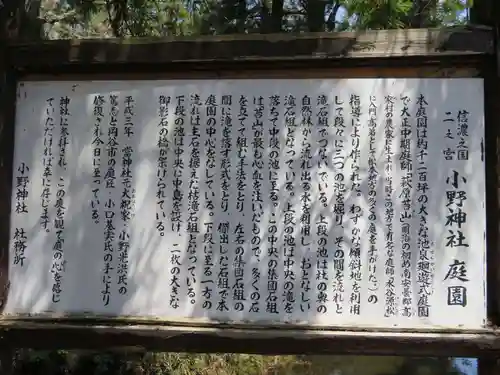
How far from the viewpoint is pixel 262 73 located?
2514 millimetres

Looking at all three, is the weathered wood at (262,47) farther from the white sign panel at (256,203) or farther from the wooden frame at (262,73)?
the white sign panel at (256,203)

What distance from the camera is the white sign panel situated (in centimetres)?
234

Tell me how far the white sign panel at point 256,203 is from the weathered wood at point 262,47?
116 mm

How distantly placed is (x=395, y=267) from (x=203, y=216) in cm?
81

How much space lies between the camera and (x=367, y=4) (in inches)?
108

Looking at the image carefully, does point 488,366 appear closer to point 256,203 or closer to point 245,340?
point 245,340

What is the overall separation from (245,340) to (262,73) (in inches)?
44.1

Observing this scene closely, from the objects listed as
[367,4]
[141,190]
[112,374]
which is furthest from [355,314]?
[112,374]

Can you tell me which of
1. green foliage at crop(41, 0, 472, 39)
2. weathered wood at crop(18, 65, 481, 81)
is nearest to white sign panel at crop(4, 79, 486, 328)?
weathered wood at crop(18, 65, 481, 81)

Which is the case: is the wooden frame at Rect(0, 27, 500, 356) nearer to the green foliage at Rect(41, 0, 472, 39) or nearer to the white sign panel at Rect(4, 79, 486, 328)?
the white sign panel at Rect(4, 79, 486, 328)

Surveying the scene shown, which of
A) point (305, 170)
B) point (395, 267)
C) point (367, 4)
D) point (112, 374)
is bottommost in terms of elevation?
point (112, 374)

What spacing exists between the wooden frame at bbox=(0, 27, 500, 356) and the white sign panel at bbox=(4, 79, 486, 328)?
49 millimetres

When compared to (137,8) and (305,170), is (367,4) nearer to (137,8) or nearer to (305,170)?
(305,170)

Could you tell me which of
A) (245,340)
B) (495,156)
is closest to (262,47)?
(495,156)
